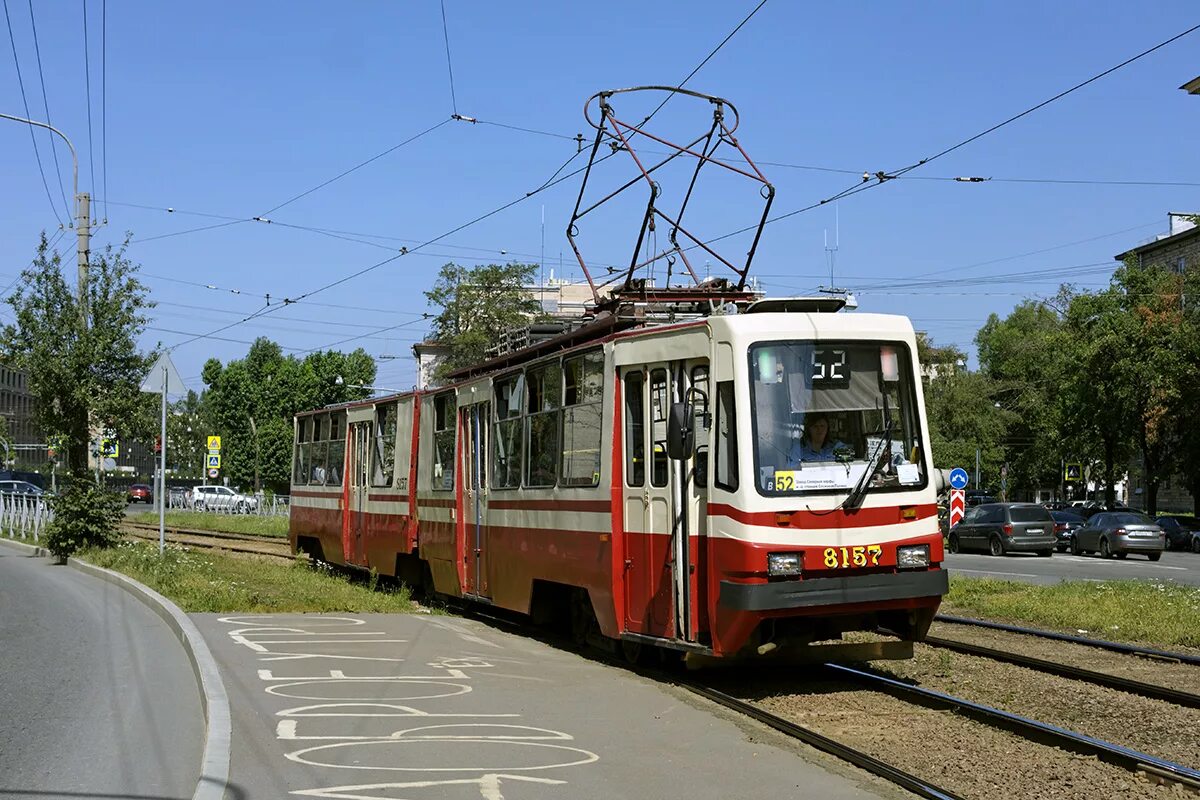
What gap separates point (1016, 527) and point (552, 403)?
27.6 metres

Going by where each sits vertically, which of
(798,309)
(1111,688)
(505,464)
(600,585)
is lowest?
(1111,688)

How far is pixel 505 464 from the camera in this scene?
1484 cm

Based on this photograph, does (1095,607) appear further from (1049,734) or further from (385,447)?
(385,447)

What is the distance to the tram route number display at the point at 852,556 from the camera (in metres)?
10.2

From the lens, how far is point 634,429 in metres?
11.7

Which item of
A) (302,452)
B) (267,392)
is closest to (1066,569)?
(302,452)

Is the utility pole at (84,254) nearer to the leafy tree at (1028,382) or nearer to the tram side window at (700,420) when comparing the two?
the tram side window at (700,420)

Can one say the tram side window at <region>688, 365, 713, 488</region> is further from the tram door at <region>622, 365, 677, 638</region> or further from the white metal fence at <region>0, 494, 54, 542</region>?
the white metal fence at <region>0, 494, 54, 542</region>

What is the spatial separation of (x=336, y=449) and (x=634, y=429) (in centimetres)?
1260

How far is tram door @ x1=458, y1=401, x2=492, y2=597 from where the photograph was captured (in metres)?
15.6

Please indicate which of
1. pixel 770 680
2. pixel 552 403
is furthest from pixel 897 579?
pixel 552 403

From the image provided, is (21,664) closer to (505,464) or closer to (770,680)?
(505,464)

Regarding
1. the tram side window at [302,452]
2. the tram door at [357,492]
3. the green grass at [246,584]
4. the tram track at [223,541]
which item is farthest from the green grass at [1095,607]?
the tram track at [223,541]

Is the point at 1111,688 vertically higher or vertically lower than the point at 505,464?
lower
